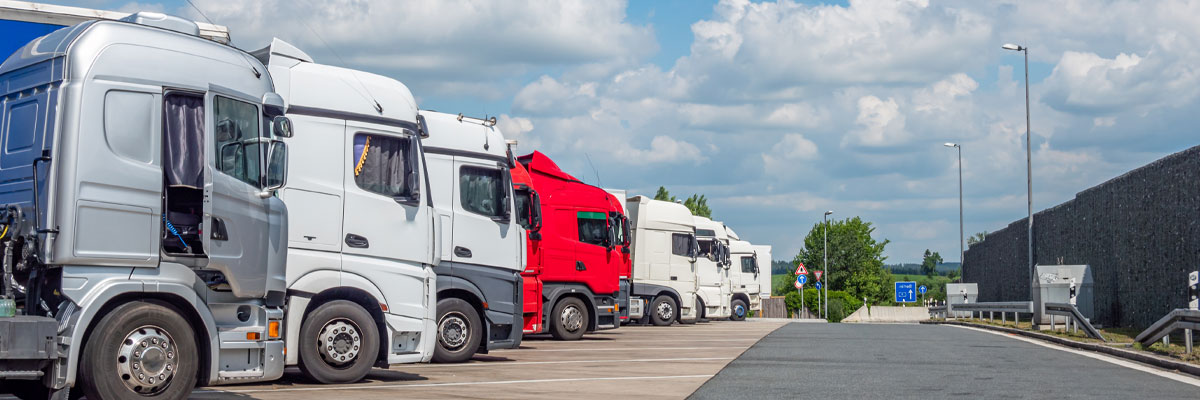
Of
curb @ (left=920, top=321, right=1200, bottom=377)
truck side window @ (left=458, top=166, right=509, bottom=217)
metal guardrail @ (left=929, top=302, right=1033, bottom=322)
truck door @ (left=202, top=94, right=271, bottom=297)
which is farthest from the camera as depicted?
metal guardrail @ (left=929, top=302, right=1033, bottom=322)

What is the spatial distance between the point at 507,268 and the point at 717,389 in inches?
181

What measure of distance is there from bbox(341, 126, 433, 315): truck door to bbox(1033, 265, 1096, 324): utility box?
21580mm

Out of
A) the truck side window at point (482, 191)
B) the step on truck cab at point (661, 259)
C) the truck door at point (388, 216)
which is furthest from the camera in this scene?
the step on truck cab at point (661, 259)

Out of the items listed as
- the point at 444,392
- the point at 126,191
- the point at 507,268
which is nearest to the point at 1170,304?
the point at 507,268

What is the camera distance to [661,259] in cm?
3044

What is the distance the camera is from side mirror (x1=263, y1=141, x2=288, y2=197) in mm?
9727

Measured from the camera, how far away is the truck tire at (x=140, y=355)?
8.17 meters

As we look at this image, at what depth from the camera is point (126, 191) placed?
337 inches

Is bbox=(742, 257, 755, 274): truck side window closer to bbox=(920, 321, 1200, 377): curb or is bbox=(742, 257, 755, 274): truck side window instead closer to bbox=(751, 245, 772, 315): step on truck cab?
bbox=(751, 245, 772, 315): step on truck cab

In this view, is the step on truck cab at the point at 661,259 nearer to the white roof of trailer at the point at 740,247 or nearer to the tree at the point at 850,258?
the white roof of trailer at the point at 740,247

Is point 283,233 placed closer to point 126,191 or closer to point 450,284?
point 126,191

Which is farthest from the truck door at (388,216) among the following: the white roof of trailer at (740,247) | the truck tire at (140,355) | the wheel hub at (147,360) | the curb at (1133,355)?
the white roof of trailer at (740,247)

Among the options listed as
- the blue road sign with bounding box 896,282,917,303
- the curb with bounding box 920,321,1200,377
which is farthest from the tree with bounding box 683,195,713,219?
the curb with bounding box 920,321,1200,377

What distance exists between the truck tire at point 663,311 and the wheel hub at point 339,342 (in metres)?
19.2
